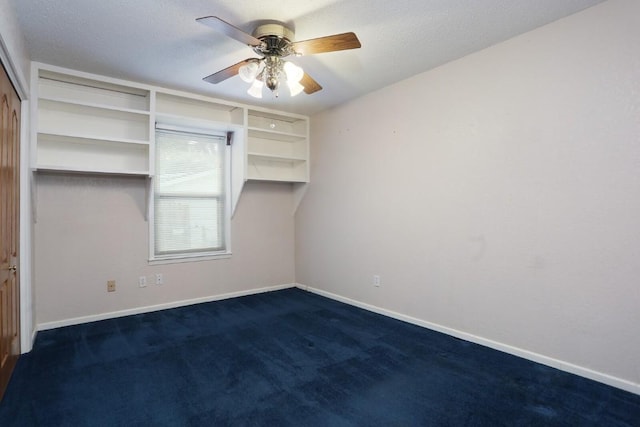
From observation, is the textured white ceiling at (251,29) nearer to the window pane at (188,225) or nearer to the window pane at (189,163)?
the window pane at (189,163)

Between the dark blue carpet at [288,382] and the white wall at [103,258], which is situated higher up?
the white wall at [103,258]

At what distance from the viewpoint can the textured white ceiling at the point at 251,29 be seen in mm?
2152

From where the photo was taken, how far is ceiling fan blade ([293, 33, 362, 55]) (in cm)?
203

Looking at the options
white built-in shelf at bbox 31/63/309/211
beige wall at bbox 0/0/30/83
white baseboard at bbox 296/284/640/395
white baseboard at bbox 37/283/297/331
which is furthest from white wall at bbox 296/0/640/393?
beige wall at bbox 0/0/30/83

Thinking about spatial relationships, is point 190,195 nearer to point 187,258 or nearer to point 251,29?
point 187,258

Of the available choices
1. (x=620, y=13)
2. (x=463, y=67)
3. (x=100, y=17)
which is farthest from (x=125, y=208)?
(x=620, y=13)

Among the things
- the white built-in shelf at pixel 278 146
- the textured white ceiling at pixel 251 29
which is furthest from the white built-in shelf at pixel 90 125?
the white built-in shelf at pixel 278 146

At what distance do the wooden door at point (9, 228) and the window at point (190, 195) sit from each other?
1375 mm

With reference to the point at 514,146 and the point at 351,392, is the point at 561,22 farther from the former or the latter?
the point at 351,392

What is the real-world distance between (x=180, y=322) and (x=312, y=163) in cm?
249

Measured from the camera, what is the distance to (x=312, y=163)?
181 inches

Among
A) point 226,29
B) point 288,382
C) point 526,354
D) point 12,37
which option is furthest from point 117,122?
point 526,354

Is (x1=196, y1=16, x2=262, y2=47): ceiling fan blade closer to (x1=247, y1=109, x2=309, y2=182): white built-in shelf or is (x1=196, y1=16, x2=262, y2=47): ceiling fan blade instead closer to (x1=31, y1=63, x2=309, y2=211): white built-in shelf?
(x1=31, y1=63, x2=309, y2=211): white built-in shelf

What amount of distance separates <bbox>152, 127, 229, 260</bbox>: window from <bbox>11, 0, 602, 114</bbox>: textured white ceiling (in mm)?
961
